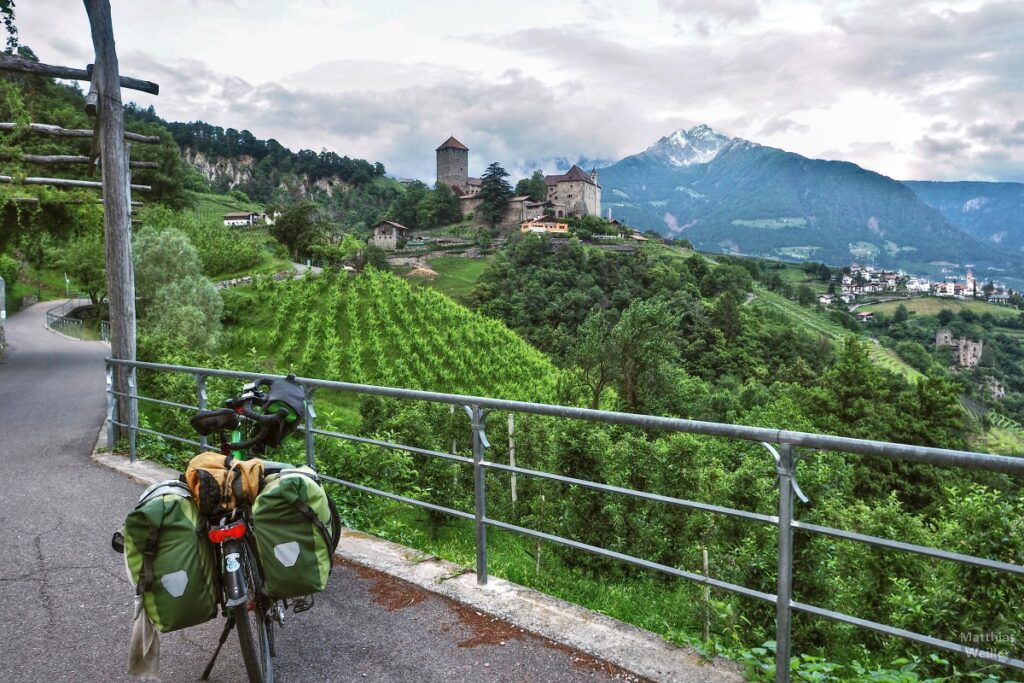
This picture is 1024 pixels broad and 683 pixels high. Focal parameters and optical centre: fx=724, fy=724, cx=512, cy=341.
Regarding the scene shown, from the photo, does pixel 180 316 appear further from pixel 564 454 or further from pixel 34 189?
pixel 564 454

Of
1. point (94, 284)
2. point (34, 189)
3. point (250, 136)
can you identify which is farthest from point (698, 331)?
point (250, 136)

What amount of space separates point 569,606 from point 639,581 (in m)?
3.84

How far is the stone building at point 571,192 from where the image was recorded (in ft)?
428

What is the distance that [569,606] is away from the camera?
375 cm

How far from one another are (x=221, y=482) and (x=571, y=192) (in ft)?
435

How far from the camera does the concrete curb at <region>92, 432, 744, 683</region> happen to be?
3.05m

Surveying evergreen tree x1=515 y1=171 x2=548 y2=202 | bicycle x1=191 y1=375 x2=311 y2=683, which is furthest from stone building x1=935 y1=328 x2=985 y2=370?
bicycle x1=191 y1=375 x2=311 y2=683

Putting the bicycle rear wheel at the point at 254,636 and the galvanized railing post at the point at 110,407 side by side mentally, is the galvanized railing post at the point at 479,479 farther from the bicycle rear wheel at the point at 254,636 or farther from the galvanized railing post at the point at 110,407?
the galvanized railing post at the point at 110,407

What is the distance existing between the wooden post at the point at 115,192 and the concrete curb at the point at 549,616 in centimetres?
503

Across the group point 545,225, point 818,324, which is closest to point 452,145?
point 545,225

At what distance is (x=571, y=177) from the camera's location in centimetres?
13238

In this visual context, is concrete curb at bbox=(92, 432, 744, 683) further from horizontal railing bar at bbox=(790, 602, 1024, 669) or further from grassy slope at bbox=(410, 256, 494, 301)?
grassy slope at bbox=(410, 256, 494, 301)

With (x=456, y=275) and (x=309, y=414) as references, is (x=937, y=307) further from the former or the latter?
(x=309, y=414)

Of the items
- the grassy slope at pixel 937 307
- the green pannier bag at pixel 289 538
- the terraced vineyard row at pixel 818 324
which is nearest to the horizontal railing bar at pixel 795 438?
the green pannier bag at pixel 289 538
